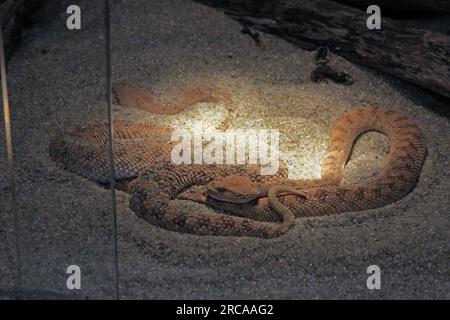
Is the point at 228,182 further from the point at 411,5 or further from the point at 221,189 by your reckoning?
the point at 411,5

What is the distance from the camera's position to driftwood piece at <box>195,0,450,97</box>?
5684 mm

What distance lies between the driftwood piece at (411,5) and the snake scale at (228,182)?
61.9 inches

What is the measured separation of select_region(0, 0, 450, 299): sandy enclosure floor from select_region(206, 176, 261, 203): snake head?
130 mm

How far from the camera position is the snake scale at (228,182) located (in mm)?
4527

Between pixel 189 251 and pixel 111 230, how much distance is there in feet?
1.63

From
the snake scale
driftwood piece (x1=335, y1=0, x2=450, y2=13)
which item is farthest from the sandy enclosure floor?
driftwood piece (x1=335, y1=0, x2=450, y2=13)

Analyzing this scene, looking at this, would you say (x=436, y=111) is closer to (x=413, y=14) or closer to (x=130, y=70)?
(x=413, y=14)

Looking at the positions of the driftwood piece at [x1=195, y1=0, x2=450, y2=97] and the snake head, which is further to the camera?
the driftwood piece at [x1=195, y1=0, x2=450, y2=97]

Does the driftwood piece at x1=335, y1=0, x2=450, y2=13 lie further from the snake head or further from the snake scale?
the snake head

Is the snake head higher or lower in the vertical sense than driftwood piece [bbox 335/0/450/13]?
lower

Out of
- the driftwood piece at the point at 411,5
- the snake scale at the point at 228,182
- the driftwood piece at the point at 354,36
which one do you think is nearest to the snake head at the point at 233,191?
the snake scale at the point at 228,182

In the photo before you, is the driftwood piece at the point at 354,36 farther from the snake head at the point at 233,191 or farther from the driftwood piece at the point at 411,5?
the snake head at the point at 233,191

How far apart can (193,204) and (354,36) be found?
232 cm
